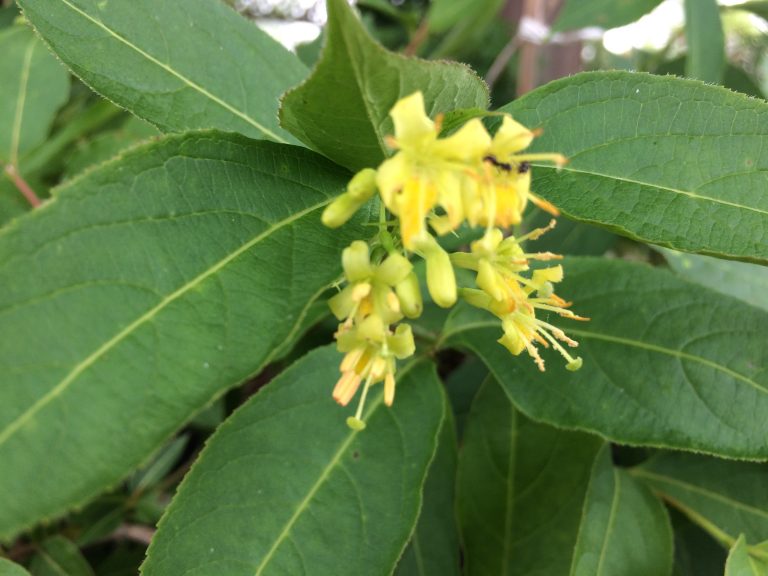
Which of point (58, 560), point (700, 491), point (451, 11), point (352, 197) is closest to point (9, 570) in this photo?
point (58, 560)

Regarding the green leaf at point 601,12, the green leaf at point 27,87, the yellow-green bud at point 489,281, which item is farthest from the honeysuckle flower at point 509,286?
the green leaf at point 601,12

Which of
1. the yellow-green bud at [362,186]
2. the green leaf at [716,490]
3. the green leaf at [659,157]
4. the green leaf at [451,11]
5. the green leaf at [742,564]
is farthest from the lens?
the green leaf at [451,11]

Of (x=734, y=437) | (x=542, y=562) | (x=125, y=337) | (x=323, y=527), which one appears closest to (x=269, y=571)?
(x=323, y=527)

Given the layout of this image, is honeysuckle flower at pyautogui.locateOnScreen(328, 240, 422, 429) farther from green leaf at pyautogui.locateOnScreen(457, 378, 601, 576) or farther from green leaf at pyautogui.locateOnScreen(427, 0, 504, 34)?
green leaf at pyautogui.locateOnScreen(427, 0, 504, 34)

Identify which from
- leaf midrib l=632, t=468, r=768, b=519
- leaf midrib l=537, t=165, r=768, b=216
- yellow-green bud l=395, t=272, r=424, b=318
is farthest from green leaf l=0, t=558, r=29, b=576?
leaf midrib l=632, t=468, r=768, b=519

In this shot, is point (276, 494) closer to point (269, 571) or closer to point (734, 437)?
point (269, 571)

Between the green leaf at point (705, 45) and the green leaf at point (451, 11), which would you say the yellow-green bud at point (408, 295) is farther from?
the green leaf at point (451, 11)

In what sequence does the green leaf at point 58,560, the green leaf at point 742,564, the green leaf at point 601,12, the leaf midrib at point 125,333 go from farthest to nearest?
the green leaf at point 601,12
the green leaf at point 58,560
the green leaf at point 742,564
the leaf midrib at point 125,333

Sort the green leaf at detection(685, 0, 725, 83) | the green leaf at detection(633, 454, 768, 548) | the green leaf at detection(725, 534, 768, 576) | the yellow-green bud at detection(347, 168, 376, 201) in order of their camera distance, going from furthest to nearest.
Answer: the green leaf at detection(685, 0, 725, 83)
the green leaf at detection(633, 454, 768, 548)
the green leaf at detection(725, 534, 768, 576)
the yellow-green bud at detection(347, 168, 376, 201)
